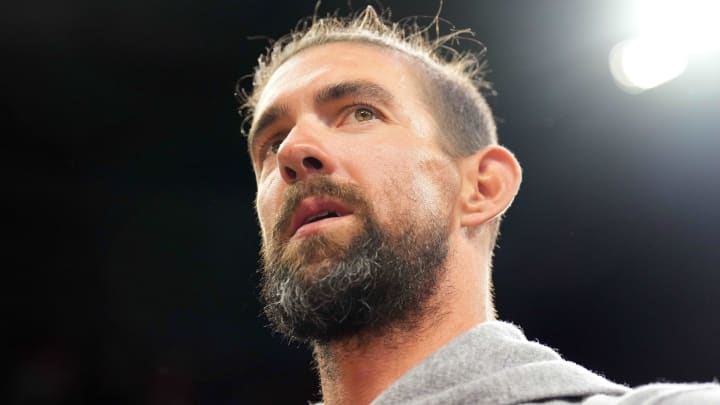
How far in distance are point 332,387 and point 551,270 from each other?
6.68 ft

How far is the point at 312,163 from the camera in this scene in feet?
3.30

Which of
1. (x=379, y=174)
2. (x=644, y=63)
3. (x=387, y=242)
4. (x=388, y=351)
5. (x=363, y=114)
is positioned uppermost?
(x=644, y=63)

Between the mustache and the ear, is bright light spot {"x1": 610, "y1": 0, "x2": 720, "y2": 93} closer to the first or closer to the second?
the ear

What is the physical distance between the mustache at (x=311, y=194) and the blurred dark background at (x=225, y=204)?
1.13m

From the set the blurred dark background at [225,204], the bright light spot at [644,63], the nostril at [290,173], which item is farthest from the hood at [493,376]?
the bright light spot at [644,63]

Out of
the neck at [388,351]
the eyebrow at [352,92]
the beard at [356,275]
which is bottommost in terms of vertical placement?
the neck at [388,351]

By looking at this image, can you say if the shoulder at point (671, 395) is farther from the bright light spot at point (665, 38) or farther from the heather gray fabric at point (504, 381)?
the bright light spot at point (665, 38)

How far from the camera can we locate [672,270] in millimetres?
2707

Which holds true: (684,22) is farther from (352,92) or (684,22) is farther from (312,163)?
(312,163)

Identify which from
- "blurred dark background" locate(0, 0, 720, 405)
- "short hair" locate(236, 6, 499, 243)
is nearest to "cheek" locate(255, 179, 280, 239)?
"short hair" locate(236, 6, 499, 243)

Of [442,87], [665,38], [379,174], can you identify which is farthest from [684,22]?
[379,174]

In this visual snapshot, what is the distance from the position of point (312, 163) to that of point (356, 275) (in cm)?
19

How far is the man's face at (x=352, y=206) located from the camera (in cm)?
94

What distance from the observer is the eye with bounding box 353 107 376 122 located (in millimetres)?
1103
